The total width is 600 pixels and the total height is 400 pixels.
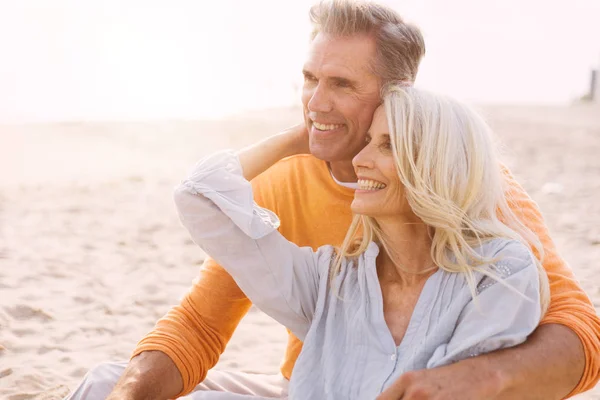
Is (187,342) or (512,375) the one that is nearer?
(512,375)

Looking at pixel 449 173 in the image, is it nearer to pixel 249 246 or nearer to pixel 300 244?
pixel 249 246

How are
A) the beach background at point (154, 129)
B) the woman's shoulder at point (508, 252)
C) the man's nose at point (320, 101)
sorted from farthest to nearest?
the beach background at point (154, 129) → the man's nose at point (320, 101) → the woman's shoulder at point (508, 252)

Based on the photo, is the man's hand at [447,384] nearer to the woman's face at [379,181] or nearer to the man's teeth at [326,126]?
the woman's face at [379,181]

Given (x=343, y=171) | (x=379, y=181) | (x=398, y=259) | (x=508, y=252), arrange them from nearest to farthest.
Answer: (x=508, y=252) → (x=379, y=181) → (x=398, y=259) → (x=343, y=171)

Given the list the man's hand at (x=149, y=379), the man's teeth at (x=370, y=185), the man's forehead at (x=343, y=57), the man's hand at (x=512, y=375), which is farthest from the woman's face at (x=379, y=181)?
the man's hand at (x=149, y=379)

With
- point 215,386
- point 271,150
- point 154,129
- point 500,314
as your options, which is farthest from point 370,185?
point 154,129

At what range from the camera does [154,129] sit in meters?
17.7

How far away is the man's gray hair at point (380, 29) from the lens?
318 cm

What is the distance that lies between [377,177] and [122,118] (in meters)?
17.5

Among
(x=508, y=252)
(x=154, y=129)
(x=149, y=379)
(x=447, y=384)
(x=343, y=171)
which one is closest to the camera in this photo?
(x=447, y=384)

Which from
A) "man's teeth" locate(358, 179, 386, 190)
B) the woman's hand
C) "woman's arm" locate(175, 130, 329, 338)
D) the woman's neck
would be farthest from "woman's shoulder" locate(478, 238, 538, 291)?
the woman's hand

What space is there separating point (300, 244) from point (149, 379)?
86cm

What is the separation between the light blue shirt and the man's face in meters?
0.41

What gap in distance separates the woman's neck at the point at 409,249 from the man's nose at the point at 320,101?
0.63 metres
